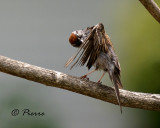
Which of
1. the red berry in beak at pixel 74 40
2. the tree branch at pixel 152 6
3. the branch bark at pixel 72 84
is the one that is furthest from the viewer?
the red berry in beak at pixel 74 40

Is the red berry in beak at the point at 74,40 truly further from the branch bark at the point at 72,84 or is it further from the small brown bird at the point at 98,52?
the branch bark at the point at 72,84

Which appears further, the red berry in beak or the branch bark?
the red berry in beak

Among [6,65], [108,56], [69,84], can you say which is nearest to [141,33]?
[108,56]

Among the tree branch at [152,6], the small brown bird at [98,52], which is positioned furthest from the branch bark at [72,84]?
the tree branch at [152,6]

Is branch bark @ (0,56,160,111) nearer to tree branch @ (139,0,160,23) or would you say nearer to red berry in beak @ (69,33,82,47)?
red berry in beak @ (69,33,82,47)

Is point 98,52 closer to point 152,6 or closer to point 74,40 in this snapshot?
point 74,40

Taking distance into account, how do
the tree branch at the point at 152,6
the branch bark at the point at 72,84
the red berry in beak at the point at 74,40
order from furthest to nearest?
the red berry in beak at the point at 74,40, the tree branch at the point at 152,6, the branch bark at the point at 72,84

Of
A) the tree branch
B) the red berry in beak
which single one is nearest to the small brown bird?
the red berry in beak

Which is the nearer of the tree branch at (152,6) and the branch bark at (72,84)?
the branch bark at (72,84)

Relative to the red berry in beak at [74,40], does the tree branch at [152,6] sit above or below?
below

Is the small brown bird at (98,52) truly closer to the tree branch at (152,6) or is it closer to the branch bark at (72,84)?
the branch bark at (72,84)
